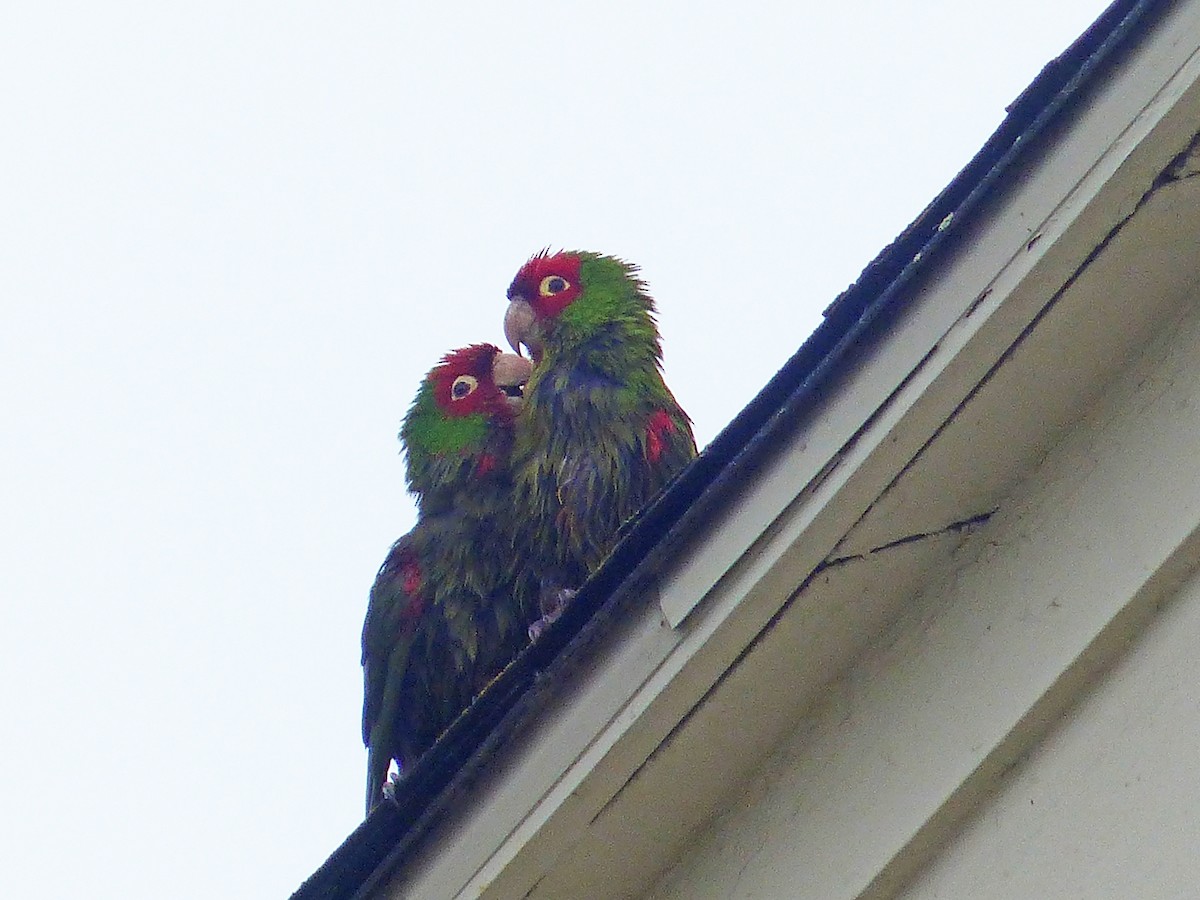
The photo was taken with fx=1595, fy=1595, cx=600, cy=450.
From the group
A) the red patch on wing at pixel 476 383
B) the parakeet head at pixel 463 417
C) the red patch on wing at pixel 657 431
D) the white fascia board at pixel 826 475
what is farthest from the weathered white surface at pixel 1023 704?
the red patch on wing at pixel 476 383

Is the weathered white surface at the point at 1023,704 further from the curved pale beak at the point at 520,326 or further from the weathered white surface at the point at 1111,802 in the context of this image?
the curved pale beak at the point at 520,326

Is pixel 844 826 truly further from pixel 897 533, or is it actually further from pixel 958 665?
pixel 897 533

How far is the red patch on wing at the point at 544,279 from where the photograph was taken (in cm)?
502

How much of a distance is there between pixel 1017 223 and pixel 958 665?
0.62 m

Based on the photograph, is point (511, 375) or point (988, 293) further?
point (511, 375)

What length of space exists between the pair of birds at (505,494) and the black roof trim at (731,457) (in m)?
1.77

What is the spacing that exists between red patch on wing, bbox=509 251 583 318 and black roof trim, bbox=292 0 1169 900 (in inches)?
106

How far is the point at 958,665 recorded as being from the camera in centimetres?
224

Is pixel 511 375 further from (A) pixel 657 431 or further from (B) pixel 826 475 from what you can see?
(B) pixel 826 475

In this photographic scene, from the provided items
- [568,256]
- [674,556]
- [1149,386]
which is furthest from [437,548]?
[1149,386]

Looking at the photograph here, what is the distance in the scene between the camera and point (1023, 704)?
2.13 metres

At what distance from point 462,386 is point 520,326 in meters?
0.31

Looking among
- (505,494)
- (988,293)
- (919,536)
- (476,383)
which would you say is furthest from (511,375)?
(988,293)

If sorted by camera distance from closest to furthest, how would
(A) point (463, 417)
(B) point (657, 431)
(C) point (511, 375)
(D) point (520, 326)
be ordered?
(B) point (657, 431) → (A) point (463, 417) → (C) point (511, 375) → (D) point (520, 326)
